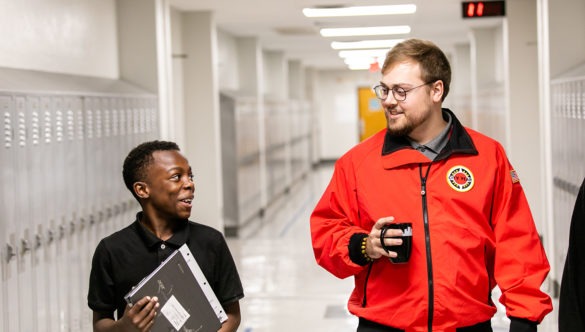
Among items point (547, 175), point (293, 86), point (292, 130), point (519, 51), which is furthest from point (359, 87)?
point (547, 175)

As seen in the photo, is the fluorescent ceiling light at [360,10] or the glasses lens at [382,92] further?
the fluorescent ceiling light at [360,10]

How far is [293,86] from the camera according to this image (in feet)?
69.1

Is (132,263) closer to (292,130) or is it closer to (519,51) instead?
(519,51)

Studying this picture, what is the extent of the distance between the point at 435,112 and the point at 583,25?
14.9 ft

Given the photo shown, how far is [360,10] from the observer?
9164 millimetres

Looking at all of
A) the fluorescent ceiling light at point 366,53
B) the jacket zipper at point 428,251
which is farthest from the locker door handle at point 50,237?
the fluorescent ceiling light at point 366,53

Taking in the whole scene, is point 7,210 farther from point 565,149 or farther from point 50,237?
point 565,149

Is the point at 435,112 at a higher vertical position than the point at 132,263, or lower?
higher

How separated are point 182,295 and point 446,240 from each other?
30.5 inches

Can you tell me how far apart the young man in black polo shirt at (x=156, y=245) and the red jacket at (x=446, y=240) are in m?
0.33

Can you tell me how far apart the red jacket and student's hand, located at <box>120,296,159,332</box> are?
0.58 metres

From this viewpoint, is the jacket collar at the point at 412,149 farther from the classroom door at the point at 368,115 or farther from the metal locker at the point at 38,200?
the classroom door at the point at 368,115

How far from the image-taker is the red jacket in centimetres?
245

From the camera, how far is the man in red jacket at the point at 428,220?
2.45 m
